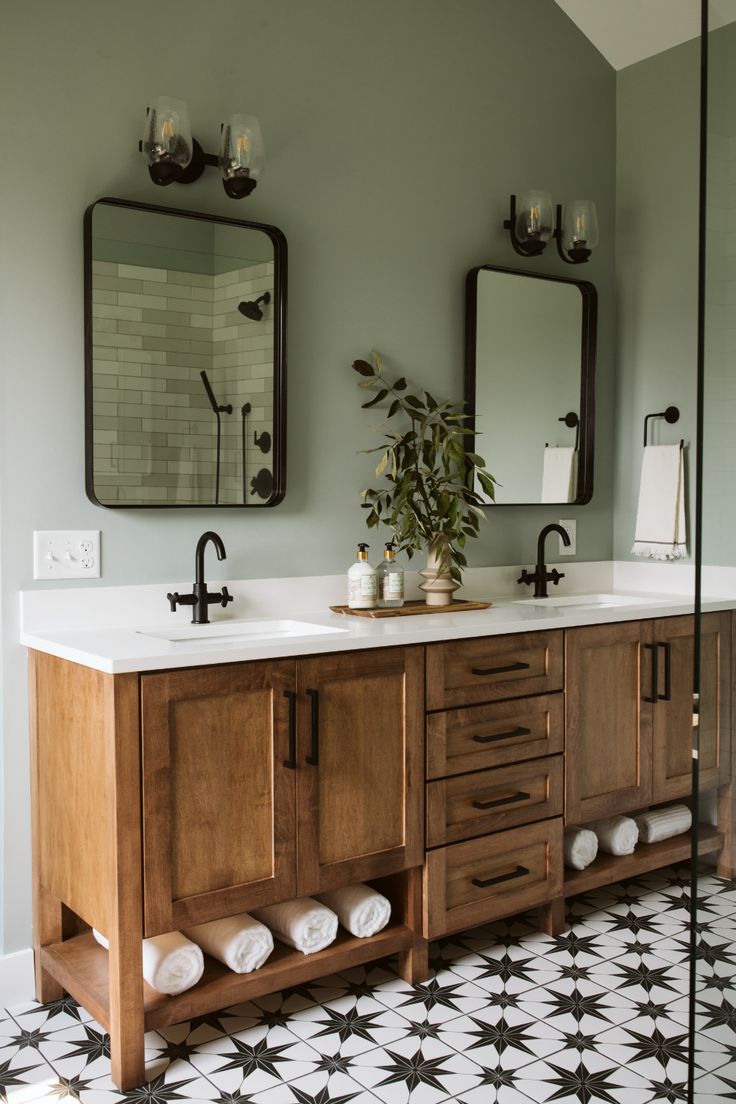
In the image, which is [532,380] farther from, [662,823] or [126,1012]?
[126,1012]

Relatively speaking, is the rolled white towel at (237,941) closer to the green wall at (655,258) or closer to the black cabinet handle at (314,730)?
the black cabinet handle at (314,730)

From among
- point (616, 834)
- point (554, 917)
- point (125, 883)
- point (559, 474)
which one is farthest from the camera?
point (559, 474)

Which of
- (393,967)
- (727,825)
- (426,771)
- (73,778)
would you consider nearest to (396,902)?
(393,967)

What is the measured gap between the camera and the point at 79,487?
236cm

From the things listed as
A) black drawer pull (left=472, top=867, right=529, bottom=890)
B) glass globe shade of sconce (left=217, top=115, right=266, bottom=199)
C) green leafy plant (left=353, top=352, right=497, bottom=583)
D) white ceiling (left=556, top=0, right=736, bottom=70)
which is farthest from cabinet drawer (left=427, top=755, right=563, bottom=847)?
white ceiling (left=556, top=0, right=736, bottom=70)

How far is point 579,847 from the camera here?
9.09ft

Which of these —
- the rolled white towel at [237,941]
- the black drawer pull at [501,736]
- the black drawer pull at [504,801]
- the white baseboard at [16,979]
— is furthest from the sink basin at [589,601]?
the white baseboard at [16,979]

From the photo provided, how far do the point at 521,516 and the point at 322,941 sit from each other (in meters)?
1.52

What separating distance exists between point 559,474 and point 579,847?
1202 mm

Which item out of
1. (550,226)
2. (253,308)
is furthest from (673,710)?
(253,308)

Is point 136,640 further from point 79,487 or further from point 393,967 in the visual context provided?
point 393,967

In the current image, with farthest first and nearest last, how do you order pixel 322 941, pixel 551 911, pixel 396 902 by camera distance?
pixel 551 911
pixel 396 902
pixel 322 941

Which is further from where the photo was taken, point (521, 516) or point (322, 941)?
point (521, 516)

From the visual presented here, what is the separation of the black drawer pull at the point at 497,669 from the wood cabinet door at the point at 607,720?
17 centimetres
